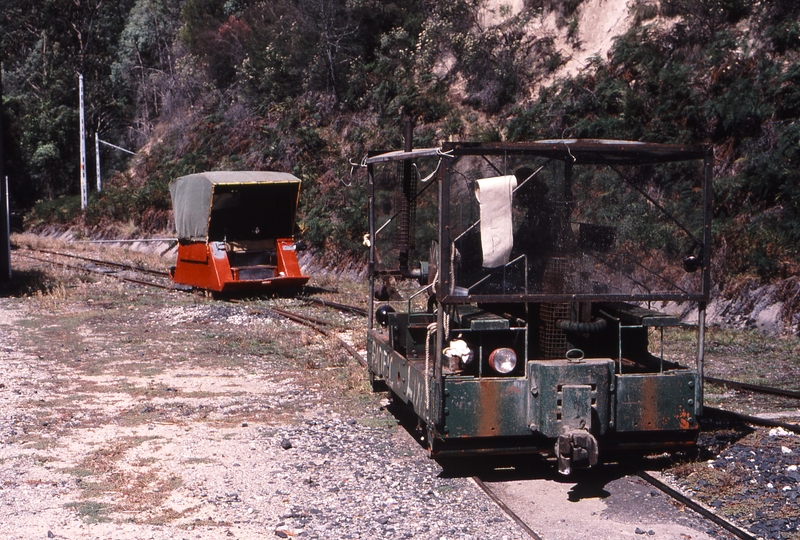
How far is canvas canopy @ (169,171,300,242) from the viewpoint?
18.3 m

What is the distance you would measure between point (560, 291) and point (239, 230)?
43.7 feet

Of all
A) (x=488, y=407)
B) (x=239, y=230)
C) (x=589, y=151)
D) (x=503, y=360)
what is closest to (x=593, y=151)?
(x=589, y=151)

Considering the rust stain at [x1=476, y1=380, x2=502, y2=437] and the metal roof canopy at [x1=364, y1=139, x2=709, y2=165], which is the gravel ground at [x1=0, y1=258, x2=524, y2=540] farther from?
the metal roof canopy at [x1=364, y1=139, x2=709, y2=165]

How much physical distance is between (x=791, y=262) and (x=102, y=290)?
13605 mm

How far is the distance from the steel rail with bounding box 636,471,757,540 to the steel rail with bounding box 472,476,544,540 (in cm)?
117

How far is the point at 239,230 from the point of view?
62.6ft

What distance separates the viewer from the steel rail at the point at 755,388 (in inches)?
368

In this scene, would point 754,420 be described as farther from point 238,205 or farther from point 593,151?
point 238,205

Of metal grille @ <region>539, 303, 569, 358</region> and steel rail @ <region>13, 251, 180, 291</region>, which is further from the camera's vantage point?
steel rail @ <region>13, 251, 180, 291</region>

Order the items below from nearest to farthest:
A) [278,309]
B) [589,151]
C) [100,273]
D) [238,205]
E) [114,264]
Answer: [589,151] → [278,309] → [238,205] → [100,273] → [114,264]

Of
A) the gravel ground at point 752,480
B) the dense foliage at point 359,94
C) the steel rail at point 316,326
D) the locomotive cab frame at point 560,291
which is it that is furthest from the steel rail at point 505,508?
the dense foliage at point 359,94

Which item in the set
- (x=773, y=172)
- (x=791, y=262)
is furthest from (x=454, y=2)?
(x=791, y=262)

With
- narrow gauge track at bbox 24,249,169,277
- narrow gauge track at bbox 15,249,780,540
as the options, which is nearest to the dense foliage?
narrow gauge track at bbox 24,249,169,277

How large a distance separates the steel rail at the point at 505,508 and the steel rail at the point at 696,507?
46.2 inches
